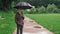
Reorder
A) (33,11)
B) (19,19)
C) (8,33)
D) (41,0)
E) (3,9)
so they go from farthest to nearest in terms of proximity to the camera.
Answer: (33,11) → (3,9) → (41,0) → (8,33) → (19,19)

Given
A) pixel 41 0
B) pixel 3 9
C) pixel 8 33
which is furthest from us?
pixel 3 9

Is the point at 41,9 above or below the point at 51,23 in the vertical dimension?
below

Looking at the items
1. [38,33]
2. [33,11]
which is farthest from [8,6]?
[38,33]

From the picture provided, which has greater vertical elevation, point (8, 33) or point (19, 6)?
point (19, 6)

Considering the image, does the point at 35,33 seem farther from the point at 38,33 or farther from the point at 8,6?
the point at 8,6

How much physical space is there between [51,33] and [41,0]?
16.8 feet

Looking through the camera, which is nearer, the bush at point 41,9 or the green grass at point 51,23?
the green grass at point 51,23

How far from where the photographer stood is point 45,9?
46469mm

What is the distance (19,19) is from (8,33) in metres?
2.91

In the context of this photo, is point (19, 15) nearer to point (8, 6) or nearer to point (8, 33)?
point (8, 33)

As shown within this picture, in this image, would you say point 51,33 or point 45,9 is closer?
point 51,33

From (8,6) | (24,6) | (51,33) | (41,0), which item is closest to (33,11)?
(8,6)

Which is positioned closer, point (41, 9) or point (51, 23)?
point (51, 23)

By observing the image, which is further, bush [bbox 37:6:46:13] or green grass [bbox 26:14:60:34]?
bush [bbox 37:6:46:13]
